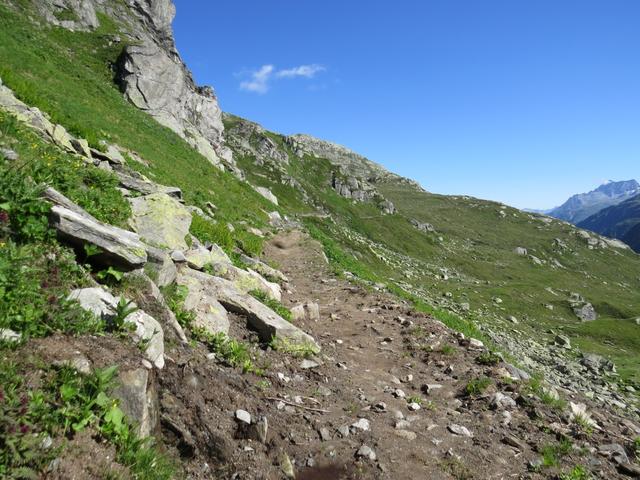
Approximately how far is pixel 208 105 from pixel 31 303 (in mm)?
75692

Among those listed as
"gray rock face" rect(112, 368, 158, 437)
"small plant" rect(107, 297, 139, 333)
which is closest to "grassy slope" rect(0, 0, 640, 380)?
"small plant" rect(107, 297, 139, 333)

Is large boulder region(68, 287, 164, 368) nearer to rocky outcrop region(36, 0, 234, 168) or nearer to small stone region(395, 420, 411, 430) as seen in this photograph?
small stone region(395, 420, 411, 430)

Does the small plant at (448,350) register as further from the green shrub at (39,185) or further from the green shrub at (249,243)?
the green shrub at (249,243)

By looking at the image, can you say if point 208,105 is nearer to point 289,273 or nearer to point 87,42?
point 87,42

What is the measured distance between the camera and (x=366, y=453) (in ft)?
24.7

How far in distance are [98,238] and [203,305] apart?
3.22m

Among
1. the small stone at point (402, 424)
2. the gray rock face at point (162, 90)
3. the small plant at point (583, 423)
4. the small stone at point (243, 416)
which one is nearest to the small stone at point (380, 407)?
the small stone at point (402, 424)

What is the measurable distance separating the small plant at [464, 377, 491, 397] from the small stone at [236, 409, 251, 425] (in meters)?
6.39

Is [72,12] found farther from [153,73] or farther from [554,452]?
[554,452]

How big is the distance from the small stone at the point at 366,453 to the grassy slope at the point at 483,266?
1766 cm

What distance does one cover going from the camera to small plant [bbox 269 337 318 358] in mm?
10508

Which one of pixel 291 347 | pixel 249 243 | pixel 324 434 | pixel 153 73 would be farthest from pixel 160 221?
pixel 153 73

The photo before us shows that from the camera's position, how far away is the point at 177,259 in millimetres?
11289

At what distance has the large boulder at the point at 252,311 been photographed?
10836mm
